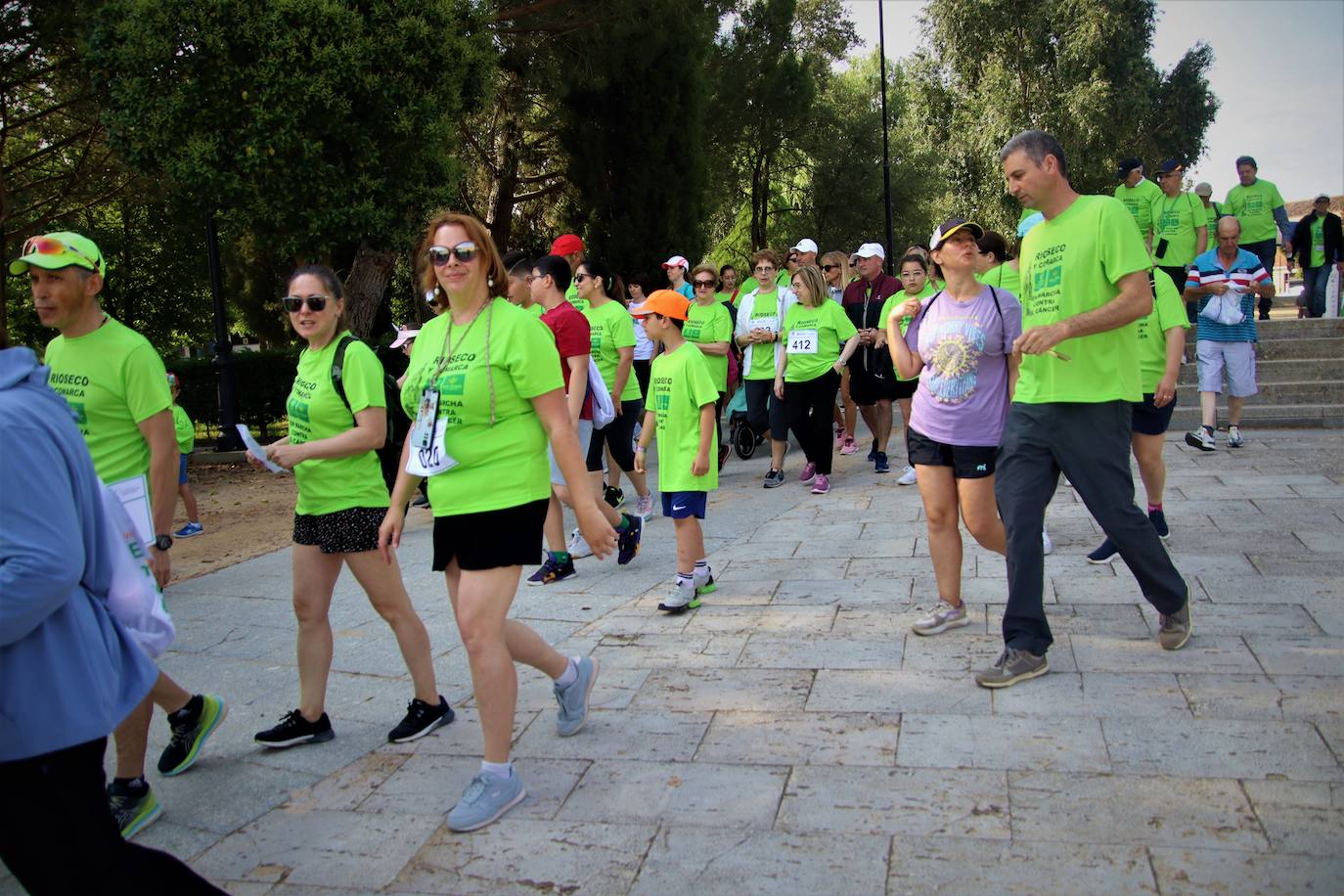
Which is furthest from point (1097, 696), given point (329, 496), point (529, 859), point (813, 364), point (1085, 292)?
point (813, 364)

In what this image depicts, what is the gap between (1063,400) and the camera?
431 centimetres

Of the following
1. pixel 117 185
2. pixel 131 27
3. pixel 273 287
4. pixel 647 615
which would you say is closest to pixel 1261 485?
pixel 647 615

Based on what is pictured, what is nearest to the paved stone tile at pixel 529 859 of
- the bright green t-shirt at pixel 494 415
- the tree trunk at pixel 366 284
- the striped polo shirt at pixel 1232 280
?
the bright green t-shirt at pixel 494 415

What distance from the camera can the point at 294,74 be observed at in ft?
35.1

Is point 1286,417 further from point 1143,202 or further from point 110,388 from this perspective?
point 110,388

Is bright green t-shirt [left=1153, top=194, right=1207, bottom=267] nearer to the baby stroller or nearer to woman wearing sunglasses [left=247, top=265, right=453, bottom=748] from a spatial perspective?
the baby stroller

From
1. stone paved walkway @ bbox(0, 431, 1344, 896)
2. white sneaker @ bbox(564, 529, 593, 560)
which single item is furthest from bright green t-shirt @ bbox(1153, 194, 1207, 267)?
white sneaker @ bbox(564, 529, 593, 560)

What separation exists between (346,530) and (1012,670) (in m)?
2.60

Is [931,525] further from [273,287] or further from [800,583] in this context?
[273,287]

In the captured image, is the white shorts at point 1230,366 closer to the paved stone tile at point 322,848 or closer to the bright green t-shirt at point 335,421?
the bright green t-shirt at point 335,421

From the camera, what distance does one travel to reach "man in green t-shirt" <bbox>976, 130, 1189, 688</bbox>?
4273 millimetres

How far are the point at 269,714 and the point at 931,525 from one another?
301 centimetres

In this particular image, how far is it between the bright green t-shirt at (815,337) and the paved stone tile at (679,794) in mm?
6006

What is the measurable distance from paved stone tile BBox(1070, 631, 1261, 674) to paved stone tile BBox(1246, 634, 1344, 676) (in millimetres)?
58
